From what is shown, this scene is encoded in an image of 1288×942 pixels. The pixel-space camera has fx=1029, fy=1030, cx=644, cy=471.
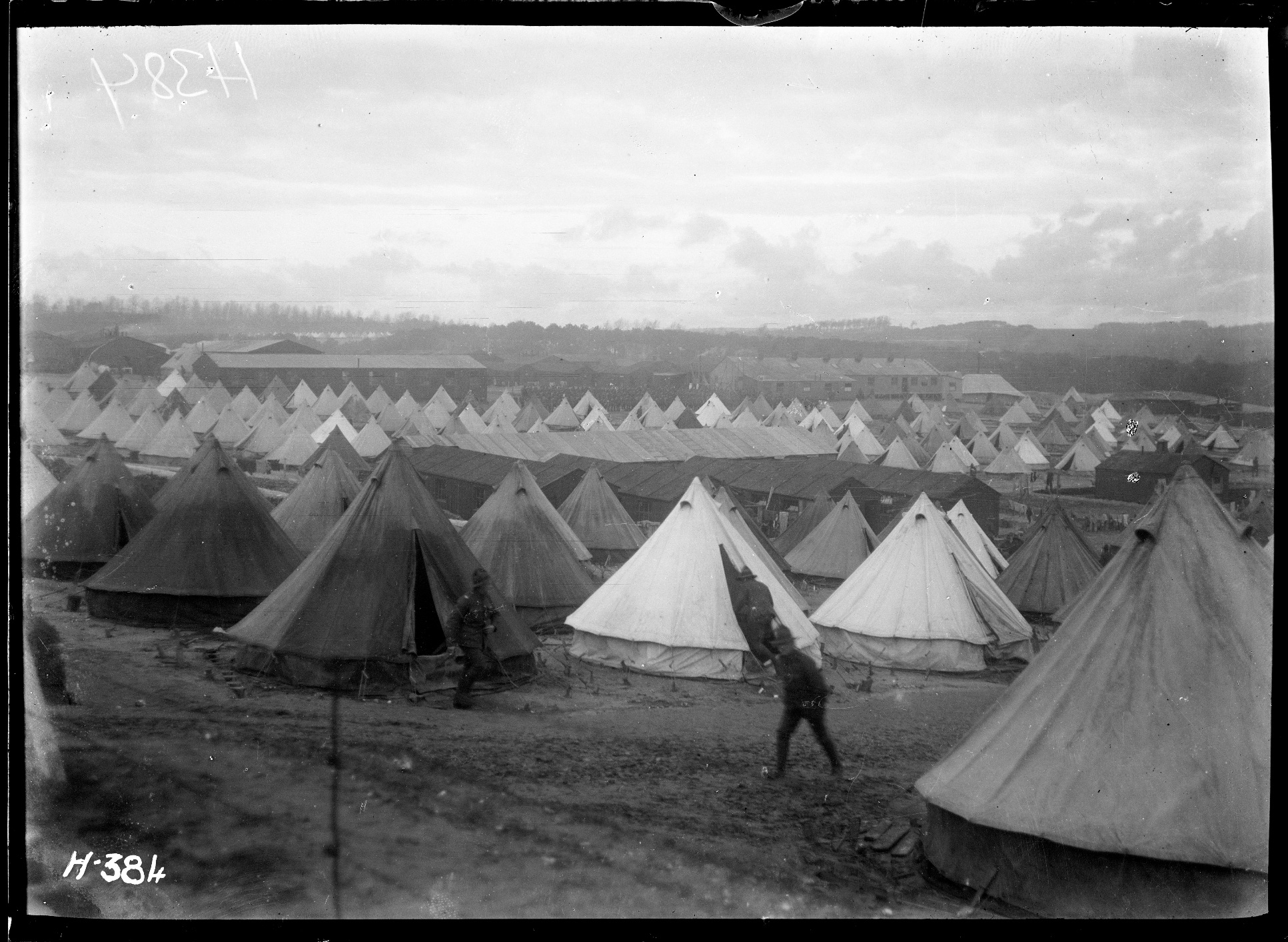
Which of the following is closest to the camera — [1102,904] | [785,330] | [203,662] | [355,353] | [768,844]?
[1102,904]

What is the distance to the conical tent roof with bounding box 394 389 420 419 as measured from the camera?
30.1ft

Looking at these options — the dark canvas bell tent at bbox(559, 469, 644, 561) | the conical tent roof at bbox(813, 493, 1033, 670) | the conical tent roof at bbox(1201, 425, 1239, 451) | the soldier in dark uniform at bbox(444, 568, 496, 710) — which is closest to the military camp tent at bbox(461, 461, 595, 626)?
the dark canvas bell tent at bbox(559, 469, 644, 561)

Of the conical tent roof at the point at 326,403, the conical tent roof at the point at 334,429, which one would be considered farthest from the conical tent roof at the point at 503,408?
the conical tent roof at the point at 326,403

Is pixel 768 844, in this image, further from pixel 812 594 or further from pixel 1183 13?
pixel 812 594

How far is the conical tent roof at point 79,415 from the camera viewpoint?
6355mm

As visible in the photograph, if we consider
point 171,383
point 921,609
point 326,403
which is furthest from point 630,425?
point 171,383

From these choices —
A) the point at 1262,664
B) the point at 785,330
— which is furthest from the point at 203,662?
the point at 1262,664

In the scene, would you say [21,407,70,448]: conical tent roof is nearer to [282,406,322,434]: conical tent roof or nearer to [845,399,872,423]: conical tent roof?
[845,399,872,423]: conical tent roof

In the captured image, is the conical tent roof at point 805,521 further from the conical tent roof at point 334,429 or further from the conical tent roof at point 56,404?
the conical tent roof at point 56,404

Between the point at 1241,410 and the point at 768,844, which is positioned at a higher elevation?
the point at 1241,410

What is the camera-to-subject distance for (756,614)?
8680 mm

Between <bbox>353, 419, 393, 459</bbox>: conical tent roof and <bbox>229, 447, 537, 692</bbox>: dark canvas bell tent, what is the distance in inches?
82.4

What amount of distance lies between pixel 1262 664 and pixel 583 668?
553 cm

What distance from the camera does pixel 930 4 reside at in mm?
5078
